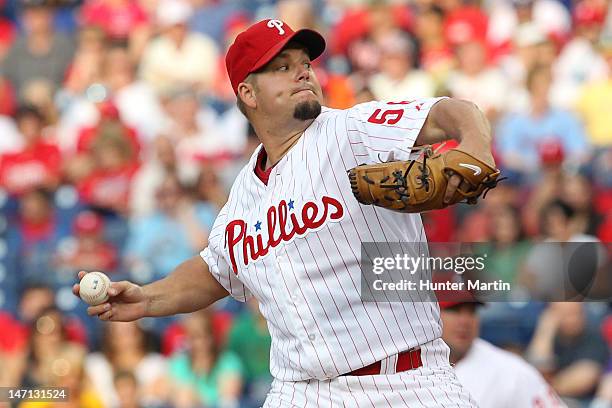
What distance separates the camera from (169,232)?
7832 mm

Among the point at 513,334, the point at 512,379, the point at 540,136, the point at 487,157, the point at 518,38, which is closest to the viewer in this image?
the point at 487,157

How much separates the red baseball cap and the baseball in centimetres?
81

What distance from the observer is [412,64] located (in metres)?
8.32

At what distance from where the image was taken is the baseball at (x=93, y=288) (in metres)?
3.59

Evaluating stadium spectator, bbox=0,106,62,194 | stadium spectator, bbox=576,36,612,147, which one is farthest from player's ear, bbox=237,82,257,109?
stadium spectator, bbox=0,106,62,194

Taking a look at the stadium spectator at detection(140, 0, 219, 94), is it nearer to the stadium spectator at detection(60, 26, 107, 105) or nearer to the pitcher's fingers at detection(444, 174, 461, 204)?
the stadium spectator at detection(60, 26, 107, 105)

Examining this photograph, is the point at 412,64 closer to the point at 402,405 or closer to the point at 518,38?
the point at 518,38

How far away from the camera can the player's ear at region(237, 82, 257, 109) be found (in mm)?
3646

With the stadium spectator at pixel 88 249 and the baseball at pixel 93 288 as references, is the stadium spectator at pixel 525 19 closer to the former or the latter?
the stadium spectator at pixel 88 249

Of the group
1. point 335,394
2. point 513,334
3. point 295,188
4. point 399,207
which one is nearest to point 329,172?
point 295,188

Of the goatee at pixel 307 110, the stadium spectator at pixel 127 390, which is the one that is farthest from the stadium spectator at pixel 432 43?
the goatee at pixel 307 110

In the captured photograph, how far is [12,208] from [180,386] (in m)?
2.33

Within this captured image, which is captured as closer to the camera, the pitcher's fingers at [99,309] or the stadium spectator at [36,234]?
the pitcher's fingers at [99,309]

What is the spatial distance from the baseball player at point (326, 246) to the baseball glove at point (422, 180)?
185 mm
